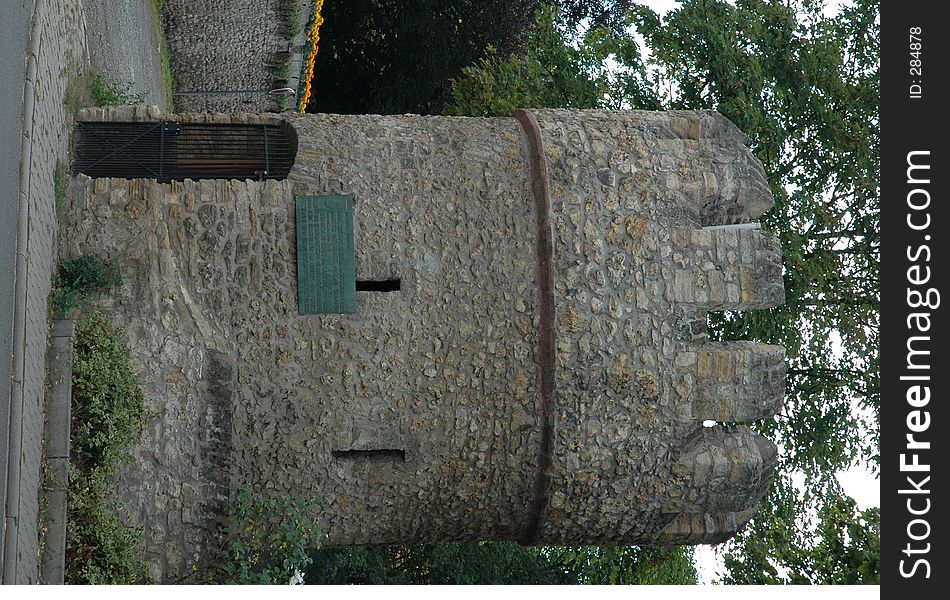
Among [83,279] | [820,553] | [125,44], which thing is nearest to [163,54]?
[125,44]

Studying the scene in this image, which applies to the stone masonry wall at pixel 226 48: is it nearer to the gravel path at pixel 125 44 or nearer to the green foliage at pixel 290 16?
the green foliage at pixel 290 16

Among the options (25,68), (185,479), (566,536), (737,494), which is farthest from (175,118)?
(737,494)

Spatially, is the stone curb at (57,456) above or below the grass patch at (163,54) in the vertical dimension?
below

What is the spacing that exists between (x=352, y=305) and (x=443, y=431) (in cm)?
110

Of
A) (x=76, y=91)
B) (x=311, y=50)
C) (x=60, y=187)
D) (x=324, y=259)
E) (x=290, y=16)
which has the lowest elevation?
(x=324, y=259)

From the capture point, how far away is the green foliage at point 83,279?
294 inches

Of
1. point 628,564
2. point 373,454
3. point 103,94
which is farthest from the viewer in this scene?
point 628,564

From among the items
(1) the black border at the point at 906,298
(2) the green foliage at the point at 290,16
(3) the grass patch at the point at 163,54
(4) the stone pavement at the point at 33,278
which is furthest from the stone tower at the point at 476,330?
(2) the green foliage at the point at 290,16

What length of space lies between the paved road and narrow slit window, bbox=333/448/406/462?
252cm

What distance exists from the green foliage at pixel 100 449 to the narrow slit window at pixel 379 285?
1.64 metres

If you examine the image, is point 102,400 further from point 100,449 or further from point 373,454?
point 373,454

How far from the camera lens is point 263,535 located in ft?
26.0

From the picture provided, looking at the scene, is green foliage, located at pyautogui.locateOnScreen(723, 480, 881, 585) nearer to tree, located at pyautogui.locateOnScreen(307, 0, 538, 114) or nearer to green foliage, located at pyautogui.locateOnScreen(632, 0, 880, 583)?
green foliage, located at pyautogui.locateOnScreen(632, 0, 880, 583)

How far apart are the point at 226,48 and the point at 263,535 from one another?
9476 mm
